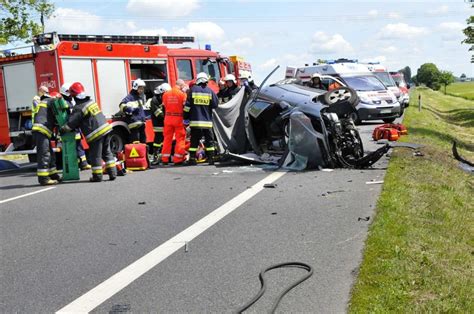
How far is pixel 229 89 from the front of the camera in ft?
40.8

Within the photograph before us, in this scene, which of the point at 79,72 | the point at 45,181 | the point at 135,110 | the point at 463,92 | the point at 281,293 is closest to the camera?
the point at 281,293

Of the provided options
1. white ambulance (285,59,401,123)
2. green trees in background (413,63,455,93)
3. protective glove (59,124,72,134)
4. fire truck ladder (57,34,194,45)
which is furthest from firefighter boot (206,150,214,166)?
green trees in background (413,63,455,93)

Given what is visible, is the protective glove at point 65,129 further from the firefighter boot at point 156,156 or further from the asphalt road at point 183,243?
the firefighter boot at point 156,156

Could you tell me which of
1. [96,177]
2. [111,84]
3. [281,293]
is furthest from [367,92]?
[281,293]

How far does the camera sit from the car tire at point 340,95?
9500 millimetres

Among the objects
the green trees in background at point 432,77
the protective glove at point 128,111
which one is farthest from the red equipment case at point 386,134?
the green trees in background at point 432,77

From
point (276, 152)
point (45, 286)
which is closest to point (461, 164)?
point (276, 152)

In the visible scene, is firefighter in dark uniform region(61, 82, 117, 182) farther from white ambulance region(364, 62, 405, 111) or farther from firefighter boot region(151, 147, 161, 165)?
white ambulance region(364, 62, 405, 111)

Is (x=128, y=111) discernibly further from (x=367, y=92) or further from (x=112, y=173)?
(x=367, y=92)

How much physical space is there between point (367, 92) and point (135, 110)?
9.76 m

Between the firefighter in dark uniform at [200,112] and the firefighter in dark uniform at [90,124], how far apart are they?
1.93 m

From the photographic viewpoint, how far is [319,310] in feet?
11.4

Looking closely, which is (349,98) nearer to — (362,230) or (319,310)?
(362,230)

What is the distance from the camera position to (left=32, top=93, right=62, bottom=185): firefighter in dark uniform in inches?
358
